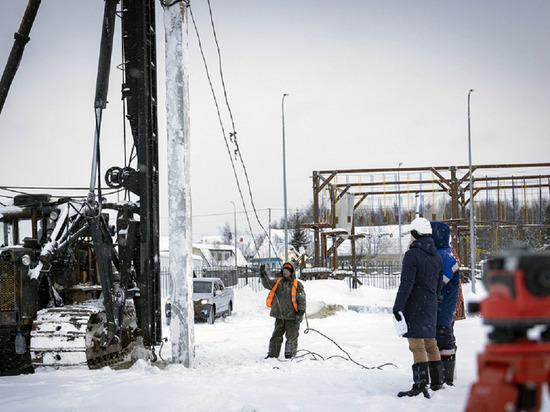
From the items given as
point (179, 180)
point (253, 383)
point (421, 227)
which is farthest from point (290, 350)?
point (421, 227)

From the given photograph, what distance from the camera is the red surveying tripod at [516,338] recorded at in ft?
5.62

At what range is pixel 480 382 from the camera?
1.78 metres

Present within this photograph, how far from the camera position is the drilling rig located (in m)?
9.39

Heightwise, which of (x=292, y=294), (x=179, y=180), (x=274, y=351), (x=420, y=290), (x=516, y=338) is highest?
(x=179, y=180)

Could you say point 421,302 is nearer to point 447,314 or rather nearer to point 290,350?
point 447,314

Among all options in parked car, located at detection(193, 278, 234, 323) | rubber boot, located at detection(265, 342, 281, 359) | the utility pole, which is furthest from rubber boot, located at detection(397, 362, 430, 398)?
parked car, located at detection(193, 278, 234, 323)

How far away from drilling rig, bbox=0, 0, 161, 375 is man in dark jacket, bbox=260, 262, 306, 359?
227cm

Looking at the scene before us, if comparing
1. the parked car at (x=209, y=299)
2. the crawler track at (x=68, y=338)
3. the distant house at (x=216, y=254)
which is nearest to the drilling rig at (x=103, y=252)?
the crawler track at (x=68, y=338)

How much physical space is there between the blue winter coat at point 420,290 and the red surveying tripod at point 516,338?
4.79m

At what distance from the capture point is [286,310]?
11062 mm

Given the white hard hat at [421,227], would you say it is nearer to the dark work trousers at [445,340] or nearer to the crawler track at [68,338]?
the dark work trousers at [445,340]

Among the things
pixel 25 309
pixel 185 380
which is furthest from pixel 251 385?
pixel 25 309

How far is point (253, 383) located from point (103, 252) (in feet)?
12.3

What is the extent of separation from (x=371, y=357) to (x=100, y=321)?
4.84 metres
